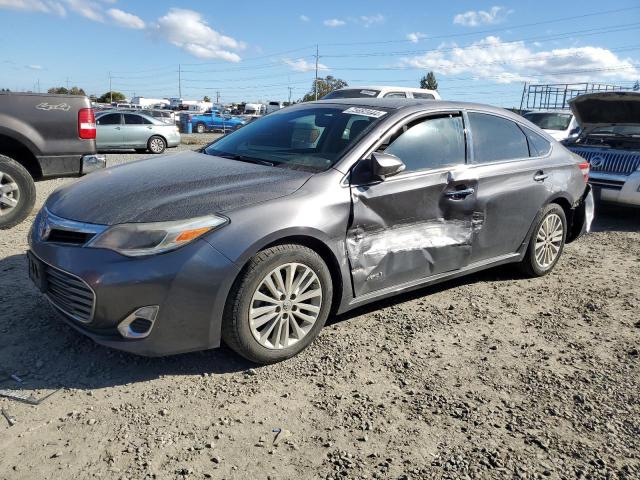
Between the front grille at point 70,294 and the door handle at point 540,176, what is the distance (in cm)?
371

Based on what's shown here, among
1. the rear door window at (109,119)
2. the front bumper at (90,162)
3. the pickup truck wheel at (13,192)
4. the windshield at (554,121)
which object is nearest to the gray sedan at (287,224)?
the front bumper at (90,162)

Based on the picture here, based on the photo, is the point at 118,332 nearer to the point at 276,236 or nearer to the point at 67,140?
the point at 276,236

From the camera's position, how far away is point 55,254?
297 centimetres

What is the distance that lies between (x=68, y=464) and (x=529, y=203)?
12.9ft

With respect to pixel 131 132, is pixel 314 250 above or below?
above

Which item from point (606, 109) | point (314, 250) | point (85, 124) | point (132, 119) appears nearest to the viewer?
point (314, 250)

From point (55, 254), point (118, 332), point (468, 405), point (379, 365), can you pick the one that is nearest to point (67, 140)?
point (55, 254)

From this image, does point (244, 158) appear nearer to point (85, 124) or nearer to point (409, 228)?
point (409, 228)

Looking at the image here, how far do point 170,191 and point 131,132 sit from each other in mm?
15780

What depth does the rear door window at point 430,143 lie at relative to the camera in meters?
3.78

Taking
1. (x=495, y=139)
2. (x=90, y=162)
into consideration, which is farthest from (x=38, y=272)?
(x=495, y=139)

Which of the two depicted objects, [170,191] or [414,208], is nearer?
[170,191]

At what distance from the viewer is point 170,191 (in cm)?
318

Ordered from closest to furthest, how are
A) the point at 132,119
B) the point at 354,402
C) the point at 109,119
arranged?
the point at 354,402 → the point at 109,119 → the point at 132,119
